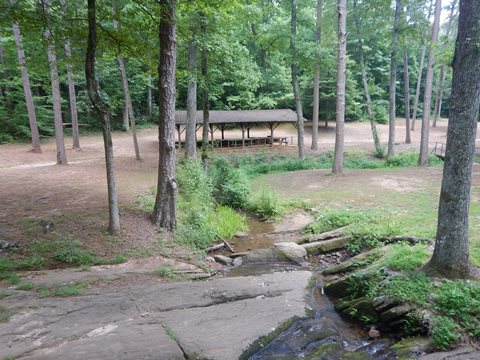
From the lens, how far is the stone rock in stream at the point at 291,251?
Result: 7.48 metres

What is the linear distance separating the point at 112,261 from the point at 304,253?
417 centimetres

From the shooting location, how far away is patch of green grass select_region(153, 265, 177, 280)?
245 inches

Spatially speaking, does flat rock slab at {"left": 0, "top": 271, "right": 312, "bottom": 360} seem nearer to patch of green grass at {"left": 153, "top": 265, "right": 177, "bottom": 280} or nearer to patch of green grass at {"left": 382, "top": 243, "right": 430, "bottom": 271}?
patch of green grass at {"left": 153, "top": 265, "right": 177, "bottom": 280}

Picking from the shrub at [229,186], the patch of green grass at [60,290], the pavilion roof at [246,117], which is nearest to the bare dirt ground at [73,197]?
the patch of green grass at [60,290]

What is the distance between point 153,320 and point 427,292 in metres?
3.72

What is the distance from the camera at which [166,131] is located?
7.72m

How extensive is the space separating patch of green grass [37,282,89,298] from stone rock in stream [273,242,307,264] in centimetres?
424

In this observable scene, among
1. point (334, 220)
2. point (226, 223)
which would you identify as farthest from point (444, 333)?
point (226, 223)

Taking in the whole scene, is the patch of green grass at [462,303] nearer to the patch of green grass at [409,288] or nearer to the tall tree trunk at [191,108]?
the patch of green grass at [409,288]

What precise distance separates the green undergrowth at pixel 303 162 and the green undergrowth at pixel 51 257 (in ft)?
40.2

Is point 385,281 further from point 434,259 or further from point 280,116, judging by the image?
point 280,116

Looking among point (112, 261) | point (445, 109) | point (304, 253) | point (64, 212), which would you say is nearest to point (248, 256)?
point (304, 253)

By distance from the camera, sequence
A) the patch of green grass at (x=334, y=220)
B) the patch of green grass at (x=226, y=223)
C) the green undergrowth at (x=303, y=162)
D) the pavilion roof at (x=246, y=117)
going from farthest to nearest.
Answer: the pavilion roof at (x=246, y=117), the green undergrowth at (x=303, y=162), the patch of green grass at (x=226, y=223), the patch of green grass at (x=334, y=220)

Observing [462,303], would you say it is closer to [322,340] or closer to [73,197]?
[322,340]
